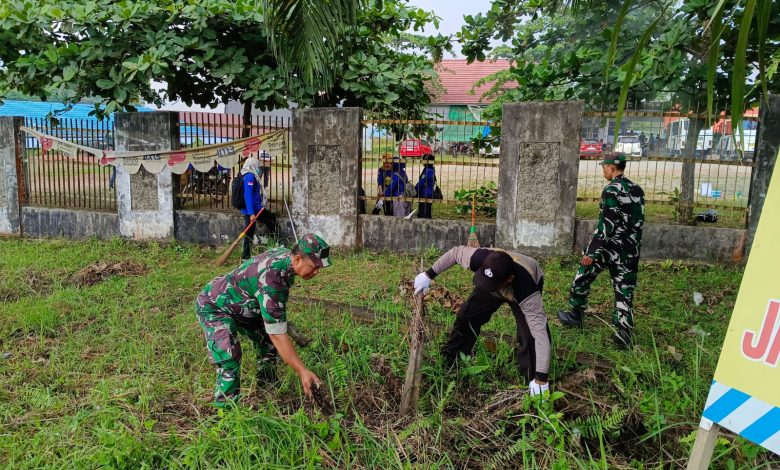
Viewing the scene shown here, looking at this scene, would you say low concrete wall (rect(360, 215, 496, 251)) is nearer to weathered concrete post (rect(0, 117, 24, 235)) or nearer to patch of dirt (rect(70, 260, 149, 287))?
patch of dirt (rect(70, 260, 149, 287))

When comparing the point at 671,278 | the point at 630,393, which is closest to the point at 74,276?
the point at 630,393

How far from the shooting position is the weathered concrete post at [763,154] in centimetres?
649

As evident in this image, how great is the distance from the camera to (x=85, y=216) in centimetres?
898

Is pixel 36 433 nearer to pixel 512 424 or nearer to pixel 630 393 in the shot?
pixel 512 424

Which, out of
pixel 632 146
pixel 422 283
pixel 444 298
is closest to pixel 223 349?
pixel 422 283

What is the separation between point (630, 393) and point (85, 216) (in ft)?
27.1

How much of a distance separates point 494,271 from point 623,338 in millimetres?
1817

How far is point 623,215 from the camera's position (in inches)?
188

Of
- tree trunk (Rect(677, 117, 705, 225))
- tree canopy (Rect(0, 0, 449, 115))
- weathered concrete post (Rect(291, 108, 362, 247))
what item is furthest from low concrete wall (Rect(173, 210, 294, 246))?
tree trunk (Rect(677, 117, 705, 225))

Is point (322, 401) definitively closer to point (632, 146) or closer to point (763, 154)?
point (632, 146)

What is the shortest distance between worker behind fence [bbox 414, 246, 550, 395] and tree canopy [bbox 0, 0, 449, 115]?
14.0ft

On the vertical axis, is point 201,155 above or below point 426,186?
above

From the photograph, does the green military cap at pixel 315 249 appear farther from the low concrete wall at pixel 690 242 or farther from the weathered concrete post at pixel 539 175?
the low concrete wall at pixel 690 242

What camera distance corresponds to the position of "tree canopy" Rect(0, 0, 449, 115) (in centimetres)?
763
